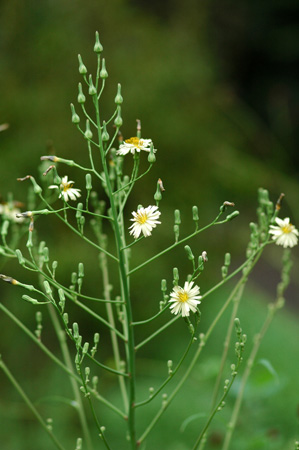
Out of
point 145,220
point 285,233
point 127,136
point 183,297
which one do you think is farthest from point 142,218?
point 127,136

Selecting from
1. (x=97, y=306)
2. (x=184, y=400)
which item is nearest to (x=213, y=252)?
(x=97, y=306)

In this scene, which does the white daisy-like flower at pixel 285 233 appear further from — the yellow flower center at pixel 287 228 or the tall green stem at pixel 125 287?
the tall green stem at pixel 125 287

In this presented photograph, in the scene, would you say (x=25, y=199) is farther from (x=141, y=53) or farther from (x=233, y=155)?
(x=233, y=155)

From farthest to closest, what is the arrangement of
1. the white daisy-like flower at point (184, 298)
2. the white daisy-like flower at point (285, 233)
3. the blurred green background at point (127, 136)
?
the blurred green background at point (127, 136)
the white daisy-like flower at point (285, 233)
the white daisy-like flower at point (184, 298)

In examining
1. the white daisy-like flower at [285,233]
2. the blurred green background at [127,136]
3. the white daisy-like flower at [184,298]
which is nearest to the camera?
the white daisy-like flower at [184,298]

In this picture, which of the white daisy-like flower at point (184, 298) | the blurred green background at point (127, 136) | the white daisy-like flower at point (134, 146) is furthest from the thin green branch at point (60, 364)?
the blurred green background at point (127, 136)

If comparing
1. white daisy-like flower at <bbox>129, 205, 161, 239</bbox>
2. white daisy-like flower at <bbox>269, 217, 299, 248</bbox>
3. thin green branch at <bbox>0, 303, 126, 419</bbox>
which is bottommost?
thin green branch at <bbox>0, 303, 126, 419</bbox>

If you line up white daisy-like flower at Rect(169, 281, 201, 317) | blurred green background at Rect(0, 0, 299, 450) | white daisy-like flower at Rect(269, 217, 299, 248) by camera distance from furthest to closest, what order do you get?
blurred green background at Rect(0, 0, 299, 450), white daisy-like flower at Rect(269, 217, 299, 248), white daisy-like flower at Rect(169, 281, 201, 317)

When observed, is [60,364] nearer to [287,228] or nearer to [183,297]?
[183,297]

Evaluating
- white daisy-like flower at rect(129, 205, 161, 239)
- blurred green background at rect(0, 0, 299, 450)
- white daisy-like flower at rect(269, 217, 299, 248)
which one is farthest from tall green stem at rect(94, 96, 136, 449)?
blurred green background at rect(0, 0, 299, 450)

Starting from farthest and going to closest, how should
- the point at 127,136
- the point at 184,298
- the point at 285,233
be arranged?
the point at 127,136
the point at 285,233
the point at 184,298

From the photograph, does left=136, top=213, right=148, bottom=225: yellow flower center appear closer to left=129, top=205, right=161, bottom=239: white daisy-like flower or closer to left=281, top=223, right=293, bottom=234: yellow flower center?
left=129, top=205, right=161, bottom=239: white daisy-like flower

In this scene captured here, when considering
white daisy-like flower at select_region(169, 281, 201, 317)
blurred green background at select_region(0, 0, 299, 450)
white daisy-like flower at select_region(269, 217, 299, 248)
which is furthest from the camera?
blurred green background at select_region(0, 0, 299, 450)
